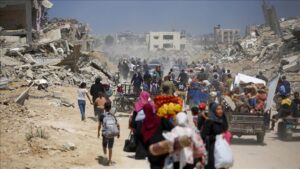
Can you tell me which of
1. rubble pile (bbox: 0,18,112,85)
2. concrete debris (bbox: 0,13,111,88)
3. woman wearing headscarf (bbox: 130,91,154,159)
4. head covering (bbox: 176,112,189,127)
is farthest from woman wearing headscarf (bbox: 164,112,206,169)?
concrete debris (bbox: 0,13,111,88)

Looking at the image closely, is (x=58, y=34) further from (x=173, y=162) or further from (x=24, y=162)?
(x=173, y=162)

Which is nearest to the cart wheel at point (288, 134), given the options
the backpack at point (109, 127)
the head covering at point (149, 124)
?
the backpack at point (109, 127)

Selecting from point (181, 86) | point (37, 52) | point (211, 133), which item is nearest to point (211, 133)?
point (211, 133)

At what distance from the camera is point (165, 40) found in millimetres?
124062

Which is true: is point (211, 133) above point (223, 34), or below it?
below

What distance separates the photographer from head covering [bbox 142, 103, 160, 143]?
23.6ft

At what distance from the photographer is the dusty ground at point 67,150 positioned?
36.0 feet

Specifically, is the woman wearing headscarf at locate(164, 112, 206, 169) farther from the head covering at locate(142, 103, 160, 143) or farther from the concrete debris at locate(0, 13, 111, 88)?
the concrete debris at locate(0, 13, 111, 88)

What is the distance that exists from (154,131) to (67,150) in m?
5.08

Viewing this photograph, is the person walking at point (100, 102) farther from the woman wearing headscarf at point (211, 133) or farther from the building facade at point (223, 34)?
the building facade at point (223, 34)

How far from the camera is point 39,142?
11641 mm

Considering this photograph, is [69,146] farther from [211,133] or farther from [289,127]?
[289,127]

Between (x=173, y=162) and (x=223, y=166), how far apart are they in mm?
1045

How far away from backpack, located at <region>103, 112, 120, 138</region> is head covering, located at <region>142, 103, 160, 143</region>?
339 centimetres
